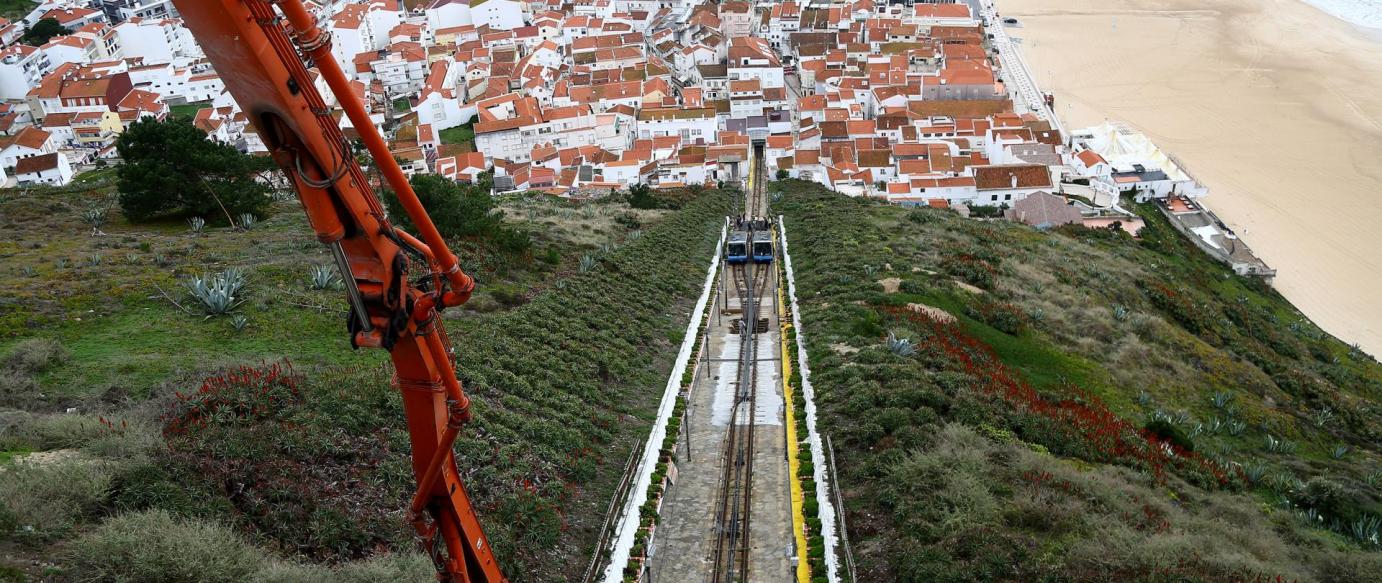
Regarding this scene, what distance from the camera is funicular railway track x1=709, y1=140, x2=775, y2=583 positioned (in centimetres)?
1337

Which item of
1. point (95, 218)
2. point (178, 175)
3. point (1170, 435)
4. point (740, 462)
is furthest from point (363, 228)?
point (95, 218)

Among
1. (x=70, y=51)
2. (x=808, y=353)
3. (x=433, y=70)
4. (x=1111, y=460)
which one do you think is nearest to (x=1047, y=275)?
(x=808, y=353)

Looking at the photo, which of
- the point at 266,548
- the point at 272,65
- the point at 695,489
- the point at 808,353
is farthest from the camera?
the point at 808,353

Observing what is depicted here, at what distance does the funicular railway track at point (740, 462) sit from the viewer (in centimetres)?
1337

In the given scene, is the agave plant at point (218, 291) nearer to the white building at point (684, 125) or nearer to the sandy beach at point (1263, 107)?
the sandy beach at point (1263, 107)

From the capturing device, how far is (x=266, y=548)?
10.4 metres

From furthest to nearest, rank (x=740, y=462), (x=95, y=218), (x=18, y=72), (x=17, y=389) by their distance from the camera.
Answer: (x=18, y=72) < (x=95, y=218) < (x=740, y=462) < (x=17, y=389)

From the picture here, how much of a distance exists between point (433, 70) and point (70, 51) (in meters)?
30.0

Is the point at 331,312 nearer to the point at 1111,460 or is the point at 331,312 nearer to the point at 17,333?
the point at 17,333

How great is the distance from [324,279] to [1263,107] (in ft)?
187

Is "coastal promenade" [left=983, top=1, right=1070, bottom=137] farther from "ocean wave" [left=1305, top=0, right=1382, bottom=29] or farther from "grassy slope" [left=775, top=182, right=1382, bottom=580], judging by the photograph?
"grassy slope" [left=775, top=182, right=1382, bottom=580]

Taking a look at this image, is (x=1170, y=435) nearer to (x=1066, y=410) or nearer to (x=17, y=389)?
(x=1066, y=410)

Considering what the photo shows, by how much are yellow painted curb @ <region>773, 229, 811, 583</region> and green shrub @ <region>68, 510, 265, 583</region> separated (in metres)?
6.99

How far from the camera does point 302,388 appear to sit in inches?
538
